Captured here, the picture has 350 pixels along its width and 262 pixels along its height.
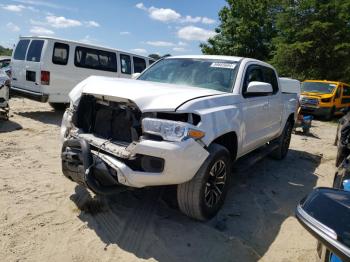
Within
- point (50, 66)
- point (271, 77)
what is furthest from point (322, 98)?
point (50, 66)

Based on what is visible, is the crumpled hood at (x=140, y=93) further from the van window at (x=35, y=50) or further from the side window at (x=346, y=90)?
the side window at (x=346, y=90)

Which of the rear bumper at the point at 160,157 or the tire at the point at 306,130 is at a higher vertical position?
the rear bumper at the point at 160,157

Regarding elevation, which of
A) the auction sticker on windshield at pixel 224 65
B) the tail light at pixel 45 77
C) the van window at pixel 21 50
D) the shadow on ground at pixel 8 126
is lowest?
A: the shadow on ground at pixel 8 126

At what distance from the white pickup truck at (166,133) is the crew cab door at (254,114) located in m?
0.03

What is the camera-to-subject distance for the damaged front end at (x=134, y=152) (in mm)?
3299

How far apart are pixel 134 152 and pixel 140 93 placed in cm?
62

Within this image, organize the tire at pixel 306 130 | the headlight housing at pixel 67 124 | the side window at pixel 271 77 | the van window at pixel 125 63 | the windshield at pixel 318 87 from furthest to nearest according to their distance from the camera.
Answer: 1. the windshield at pixel 318 87
2. the van window at pixel 125 63
3. the tire at pixel 306 130
4. the side window at pixel 271 77
5. the headlight housing at pixel 67 124

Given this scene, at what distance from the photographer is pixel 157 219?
3.90 meters

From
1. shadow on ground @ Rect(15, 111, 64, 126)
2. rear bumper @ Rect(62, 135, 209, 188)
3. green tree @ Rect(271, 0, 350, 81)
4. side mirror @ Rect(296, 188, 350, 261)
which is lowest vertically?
shadow on ground @ Rect(15, 111, 64, 126)

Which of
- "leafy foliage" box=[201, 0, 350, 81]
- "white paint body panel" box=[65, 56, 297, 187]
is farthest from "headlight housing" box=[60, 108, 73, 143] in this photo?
"leafy foliage" box=[201, 0, 350, 81]

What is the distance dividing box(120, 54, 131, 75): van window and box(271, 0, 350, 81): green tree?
17.3m

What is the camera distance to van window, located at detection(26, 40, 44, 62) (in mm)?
9492

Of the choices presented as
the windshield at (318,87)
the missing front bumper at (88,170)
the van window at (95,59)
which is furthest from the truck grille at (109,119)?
the windshield at (318,87)

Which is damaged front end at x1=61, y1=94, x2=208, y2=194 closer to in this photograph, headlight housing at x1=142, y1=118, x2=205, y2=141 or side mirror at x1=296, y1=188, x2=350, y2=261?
headlight housing at x1=142, y1=118, x2=205, y2=141
